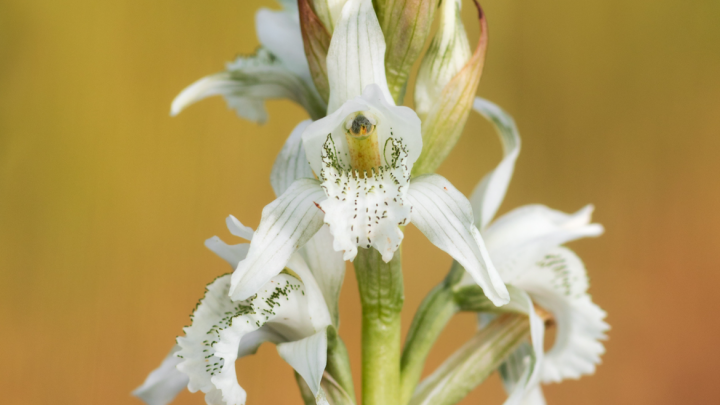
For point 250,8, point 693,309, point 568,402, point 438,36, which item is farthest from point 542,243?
point 250,8

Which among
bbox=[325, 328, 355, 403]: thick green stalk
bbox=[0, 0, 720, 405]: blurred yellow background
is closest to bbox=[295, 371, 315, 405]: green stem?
bbox=[325, 328, 355, 403]: thick green stalk

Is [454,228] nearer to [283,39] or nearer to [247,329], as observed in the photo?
[247,329]

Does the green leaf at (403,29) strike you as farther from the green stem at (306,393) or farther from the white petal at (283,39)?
the green stem at (306,393)

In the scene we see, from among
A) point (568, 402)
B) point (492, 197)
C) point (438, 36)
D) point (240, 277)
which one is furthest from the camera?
point (568, 402)

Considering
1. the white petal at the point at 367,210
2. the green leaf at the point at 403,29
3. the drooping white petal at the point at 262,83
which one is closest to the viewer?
the white petal at the point at 367,210

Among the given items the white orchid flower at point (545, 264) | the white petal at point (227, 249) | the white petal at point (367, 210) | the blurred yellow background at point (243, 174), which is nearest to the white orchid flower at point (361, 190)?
the white petal at point (367, 210)

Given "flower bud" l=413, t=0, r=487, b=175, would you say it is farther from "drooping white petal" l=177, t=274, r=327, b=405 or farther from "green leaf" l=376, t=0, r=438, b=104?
"drooping white petal" l=177, t=274, r=327, b=405

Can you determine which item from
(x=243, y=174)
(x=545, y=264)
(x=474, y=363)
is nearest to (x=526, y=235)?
(x=545, y=264)

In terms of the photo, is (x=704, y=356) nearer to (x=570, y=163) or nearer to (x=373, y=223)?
(x=570, y=163)
